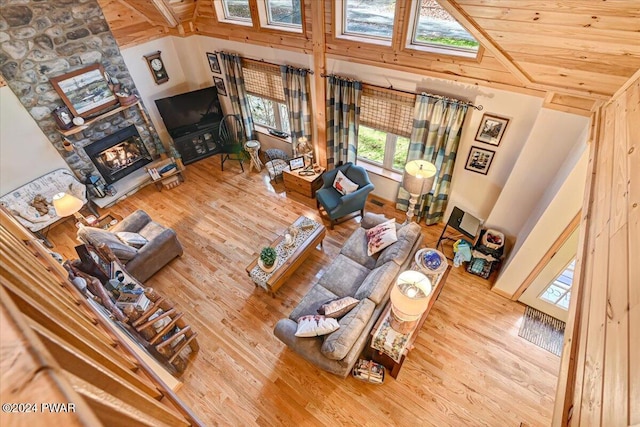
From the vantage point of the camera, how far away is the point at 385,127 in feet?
14.1

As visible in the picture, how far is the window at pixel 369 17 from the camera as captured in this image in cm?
363

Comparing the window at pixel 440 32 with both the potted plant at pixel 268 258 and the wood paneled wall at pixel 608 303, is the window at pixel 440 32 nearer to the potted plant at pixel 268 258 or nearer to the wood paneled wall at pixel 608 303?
the wood paneled wall at pixel 608 303

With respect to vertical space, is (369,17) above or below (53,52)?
above

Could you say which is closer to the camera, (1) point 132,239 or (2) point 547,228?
(2) point 547,228

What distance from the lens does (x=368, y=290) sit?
3043mm

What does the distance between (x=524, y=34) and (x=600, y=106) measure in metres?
0.90

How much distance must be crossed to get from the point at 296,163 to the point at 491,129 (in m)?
2.93

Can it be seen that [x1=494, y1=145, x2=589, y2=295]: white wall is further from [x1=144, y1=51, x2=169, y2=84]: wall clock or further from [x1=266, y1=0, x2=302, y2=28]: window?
[x1=144, y1=51, x2=169, y2=84]: wall clock

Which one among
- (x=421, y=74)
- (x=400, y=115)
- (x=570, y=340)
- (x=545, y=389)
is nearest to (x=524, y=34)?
(x=421, y=74)

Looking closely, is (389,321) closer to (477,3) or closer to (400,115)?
(400,115)

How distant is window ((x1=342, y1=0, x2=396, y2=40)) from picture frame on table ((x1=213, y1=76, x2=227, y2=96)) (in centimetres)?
288

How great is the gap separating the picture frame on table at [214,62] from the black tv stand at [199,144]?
0.97 m

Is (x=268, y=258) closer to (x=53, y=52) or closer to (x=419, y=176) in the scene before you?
(x=419, y=176)

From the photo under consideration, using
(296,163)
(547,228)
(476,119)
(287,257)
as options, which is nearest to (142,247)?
(287,257)
